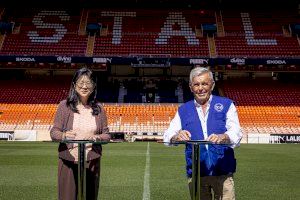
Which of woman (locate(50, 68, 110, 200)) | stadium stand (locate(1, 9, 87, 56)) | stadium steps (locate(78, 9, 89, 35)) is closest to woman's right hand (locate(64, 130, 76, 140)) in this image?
woman (locate(50, 68, 110, 200))

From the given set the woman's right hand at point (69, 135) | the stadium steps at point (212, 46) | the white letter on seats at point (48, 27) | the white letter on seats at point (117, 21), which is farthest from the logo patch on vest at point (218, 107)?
the white letter on seats at point (48, 27)

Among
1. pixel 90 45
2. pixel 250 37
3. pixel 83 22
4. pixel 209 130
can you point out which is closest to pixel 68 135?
pixel 209 130

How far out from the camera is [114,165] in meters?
12.9

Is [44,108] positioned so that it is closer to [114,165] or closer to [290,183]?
[114,165]

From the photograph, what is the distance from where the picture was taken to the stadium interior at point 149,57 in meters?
32.6

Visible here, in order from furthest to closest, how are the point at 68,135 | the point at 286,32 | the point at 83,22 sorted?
the point at 83,22 → the point at 286,32 → the point at 68,135

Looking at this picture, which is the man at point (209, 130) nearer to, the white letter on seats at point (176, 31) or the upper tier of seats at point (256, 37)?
the upper tier of seats at point (256, 37)

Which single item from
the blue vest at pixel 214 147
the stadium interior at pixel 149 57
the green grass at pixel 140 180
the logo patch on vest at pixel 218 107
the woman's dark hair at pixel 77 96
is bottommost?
the green grass at pixel 140 180

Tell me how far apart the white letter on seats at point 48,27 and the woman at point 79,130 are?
107 ft

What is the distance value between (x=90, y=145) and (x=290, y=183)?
639 centimetres

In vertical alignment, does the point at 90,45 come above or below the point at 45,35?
below

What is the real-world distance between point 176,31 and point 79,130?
33755 mm

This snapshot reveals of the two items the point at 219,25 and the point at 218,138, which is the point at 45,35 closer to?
the point at 219,25

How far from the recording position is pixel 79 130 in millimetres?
4199
